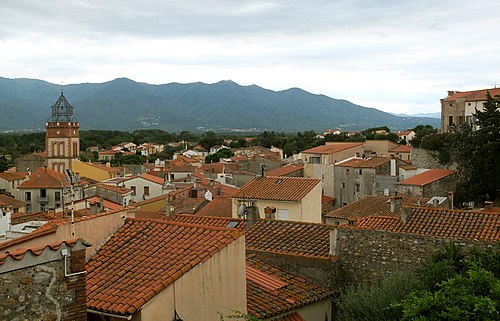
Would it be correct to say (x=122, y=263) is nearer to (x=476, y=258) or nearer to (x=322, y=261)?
(x=322, y=261)

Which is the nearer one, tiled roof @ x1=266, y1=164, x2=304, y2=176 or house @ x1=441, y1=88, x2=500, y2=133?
tiled roof @ x1=266, y1=164, x2=304, y2=176

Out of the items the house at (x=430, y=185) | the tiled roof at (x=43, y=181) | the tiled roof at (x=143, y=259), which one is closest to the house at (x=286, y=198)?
the house at (x=430, y=185)

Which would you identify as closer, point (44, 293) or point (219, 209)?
point (44, 293)

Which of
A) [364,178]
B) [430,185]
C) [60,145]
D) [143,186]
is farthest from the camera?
[60,145]

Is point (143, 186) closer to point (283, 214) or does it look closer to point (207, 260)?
point (283, 214)

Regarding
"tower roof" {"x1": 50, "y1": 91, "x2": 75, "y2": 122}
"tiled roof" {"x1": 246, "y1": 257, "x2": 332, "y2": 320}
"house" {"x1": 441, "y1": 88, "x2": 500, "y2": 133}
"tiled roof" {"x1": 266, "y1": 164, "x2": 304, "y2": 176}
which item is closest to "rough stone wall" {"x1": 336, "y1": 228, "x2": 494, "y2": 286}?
"tiled roof" {"x1": 246, "y1": 257, "x2": 332, "y2": 320}

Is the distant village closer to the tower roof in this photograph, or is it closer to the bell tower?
the bell tower

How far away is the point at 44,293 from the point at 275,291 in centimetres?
555

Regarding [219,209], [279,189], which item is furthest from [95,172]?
[279,189]

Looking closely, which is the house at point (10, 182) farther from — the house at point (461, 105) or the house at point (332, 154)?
the house at point (461, 105)

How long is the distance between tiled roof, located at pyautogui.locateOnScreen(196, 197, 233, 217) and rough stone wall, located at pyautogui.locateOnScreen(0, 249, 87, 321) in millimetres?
23325

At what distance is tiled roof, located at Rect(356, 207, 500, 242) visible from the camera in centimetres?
1226

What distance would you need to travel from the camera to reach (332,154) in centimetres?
5866

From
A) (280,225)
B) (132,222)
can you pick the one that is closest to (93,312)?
(132,222)
